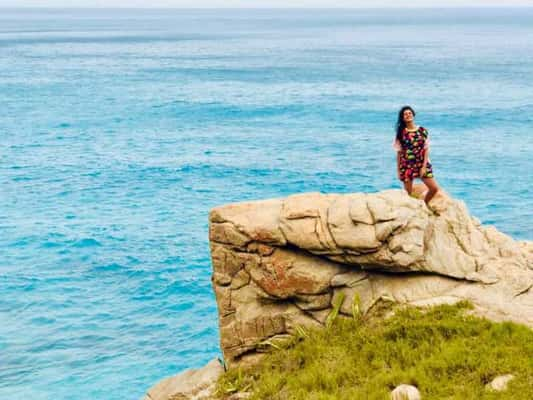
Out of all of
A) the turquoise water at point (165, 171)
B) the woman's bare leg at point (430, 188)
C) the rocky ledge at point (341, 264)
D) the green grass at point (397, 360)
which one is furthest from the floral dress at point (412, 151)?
the turquoise water at point (165, 171)

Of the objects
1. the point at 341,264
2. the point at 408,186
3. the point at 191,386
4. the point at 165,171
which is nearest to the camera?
the point at 341,264

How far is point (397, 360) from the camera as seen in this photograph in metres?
12.5

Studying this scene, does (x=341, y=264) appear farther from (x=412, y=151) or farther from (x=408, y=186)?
(x=412, y=151)

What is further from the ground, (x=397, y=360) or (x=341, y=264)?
(x=341, y=264)

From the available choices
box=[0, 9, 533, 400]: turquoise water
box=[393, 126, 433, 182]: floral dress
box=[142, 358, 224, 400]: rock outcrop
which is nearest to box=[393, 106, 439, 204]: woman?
box=[393, 126, 433, 182]: floral dress

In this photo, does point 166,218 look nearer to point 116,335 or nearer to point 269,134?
point 116,335

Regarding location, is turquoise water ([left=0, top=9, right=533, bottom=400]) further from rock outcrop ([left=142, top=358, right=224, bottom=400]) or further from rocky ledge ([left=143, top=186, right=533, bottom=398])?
rocky ledge ([left=143, top=186, right=533, bottom=398])

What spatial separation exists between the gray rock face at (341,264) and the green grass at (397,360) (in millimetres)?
447

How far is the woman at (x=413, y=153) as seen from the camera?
1560 cm

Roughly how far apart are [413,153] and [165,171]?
106 feet

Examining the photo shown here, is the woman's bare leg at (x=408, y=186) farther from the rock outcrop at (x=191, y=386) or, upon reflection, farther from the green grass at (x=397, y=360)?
the rock outcrop at (x=191, y=386)

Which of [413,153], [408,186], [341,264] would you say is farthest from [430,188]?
[341,264]

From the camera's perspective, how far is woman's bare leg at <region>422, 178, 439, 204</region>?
1552 centimetres

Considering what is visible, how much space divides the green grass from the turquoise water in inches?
425
